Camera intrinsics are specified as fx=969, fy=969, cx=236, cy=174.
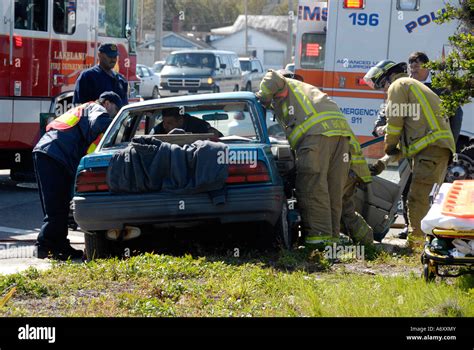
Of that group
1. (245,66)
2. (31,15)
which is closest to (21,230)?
(31,15)

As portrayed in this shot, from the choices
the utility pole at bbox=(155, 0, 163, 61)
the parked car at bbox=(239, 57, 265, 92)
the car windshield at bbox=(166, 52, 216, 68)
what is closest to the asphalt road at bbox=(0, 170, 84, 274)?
the car windshield at bbox=(166, 52, 216, 68)

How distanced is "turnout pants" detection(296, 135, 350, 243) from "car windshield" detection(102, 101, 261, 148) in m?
0.51

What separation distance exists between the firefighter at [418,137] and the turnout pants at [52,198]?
3060 millimetres

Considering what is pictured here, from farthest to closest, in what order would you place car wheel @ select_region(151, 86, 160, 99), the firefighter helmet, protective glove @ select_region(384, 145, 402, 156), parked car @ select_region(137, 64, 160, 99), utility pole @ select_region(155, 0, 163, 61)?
car wheel @ select_region(151, 86, 160, 99) → parked car @ select_region(137, 64, 160, 99) → utility pole @ select_region(155, 0, 163, 61) → the firefighter helmet → protective glove @ select_region(384, 145, 402, 156)

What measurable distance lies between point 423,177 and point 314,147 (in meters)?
1.21

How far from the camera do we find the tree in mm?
6605

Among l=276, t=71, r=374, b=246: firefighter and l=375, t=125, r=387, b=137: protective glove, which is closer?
l=276, t=71, r=374, b=246: firefighter

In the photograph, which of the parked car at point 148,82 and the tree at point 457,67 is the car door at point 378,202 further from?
the parked car at point 148,82

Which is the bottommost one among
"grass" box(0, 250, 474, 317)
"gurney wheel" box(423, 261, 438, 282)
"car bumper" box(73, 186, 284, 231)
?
"grass" box(0, 250, 474, 317)

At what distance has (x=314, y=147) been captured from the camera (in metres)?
A: 8.51

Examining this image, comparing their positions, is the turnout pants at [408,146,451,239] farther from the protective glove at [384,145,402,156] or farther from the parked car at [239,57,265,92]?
the parked car at [239,57,265,92]

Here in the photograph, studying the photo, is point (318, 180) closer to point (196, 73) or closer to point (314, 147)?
point (314, 147)
